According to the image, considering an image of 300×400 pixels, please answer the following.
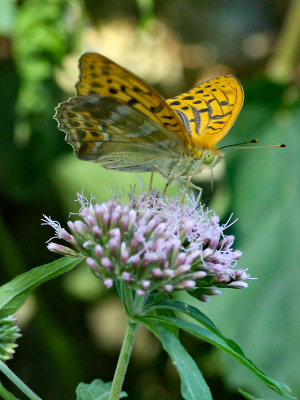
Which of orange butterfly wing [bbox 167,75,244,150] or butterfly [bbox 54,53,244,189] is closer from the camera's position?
butterfly [bbox 54,53,244,189]

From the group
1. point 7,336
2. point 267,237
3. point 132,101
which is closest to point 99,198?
point 267,237

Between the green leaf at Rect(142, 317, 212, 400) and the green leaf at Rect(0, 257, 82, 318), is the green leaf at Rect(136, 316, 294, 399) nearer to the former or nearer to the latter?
the green leaf at Rect(142, 317, 212, 400)

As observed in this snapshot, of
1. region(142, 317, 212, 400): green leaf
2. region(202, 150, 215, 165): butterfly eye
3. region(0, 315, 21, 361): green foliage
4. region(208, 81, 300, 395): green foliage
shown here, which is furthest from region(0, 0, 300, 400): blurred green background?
region(142, 317, 212, 400): green leaf

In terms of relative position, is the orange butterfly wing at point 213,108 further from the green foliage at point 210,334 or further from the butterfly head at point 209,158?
the green foliage at point 210,334

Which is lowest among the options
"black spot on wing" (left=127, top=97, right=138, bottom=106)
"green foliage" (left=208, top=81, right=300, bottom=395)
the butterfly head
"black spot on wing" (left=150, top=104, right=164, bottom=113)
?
"green foliage" (left=208, top=81, right=300, bottom=395)

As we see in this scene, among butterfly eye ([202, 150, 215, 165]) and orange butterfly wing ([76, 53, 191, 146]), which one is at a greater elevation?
orange butterfly wing ([76, 53, 191, 146])

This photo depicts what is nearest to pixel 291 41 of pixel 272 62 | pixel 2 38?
pixel 272 62
